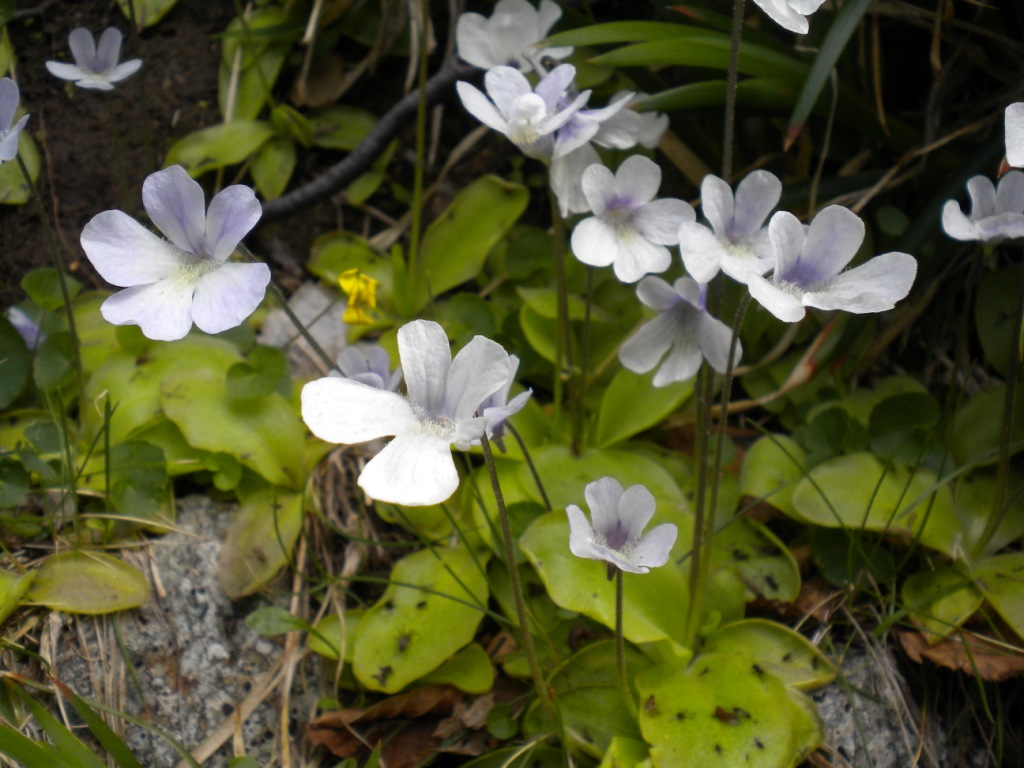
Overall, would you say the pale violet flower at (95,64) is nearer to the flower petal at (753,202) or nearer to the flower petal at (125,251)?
the flower petal at (125,251)

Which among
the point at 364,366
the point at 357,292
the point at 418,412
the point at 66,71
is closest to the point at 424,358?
the point at 418,412

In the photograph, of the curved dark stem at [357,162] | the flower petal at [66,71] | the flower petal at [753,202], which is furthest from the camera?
the curved dark stem at [357,162]

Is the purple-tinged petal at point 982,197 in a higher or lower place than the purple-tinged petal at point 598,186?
higher

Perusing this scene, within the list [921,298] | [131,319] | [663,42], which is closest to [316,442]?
[131,319]

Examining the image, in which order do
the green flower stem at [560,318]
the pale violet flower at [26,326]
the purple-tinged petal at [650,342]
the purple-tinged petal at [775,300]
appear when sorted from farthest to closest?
1. the pale violet flower at [26,326]
2. the green flower stem at [560,318]
3. the purple-tinged petal at [650,342]
4. the purple-tinged petal at [775,300]

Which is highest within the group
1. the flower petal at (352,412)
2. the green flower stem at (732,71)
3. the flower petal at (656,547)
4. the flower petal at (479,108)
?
the green flower stem at (732,71)

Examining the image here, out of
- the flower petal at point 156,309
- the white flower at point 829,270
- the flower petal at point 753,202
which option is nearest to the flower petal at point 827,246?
the white flower at point 829,270

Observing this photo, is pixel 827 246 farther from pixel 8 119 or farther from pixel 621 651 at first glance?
pixel 8 119
